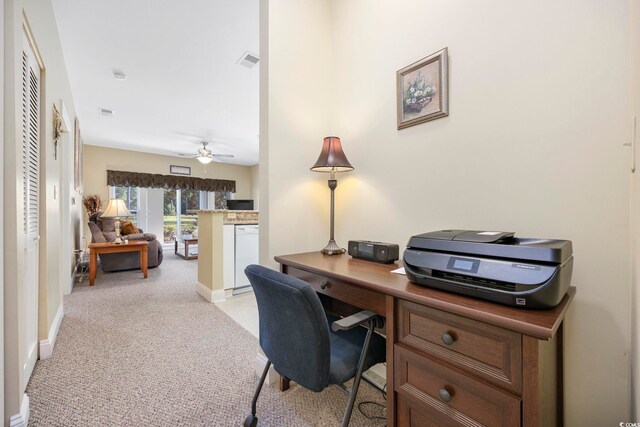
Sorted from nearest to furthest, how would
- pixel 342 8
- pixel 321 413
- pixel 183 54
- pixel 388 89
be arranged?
pixel 321 413
pixel 388 89
pixel 342 8
pixel 183 54

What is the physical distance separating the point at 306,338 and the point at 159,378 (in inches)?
51.4

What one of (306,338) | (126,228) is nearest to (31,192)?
(306,338)

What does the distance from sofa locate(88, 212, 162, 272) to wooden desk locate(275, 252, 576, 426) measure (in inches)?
179

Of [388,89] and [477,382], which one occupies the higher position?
[388,89]

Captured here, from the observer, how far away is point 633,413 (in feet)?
2.99

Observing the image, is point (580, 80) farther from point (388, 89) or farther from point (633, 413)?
point (633, 413)

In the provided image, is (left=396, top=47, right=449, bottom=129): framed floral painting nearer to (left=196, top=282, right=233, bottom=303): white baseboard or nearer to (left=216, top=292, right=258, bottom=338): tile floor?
(left=216, top=292, right=258, bottom=338): tile floor

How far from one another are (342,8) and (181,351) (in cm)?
274

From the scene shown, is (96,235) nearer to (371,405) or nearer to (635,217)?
(371,405)

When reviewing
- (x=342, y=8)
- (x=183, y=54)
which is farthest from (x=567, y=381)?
(x=183, y=54)

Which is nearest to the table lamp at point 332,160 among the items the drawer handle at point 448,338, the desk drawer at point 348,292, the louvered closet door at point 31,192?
the desk drawer at point 348,292

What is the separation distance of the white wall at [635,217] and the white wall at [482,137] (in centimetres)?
5

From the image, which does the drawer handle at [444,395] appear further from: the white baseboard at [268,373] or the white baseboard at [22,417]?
the white baseboard at [22,417]

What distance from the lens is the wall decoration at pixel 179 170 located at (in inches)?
293
